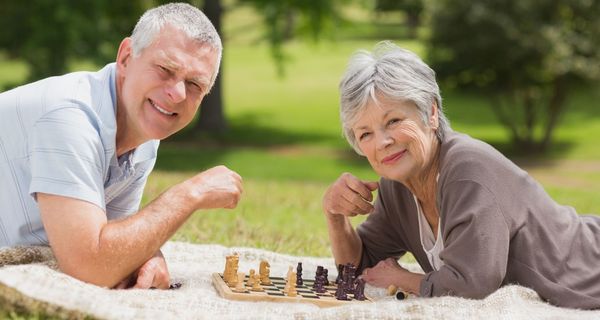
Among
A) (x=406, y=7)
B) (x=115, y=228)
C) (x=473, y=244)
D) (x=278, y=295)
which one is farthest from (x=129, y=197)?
(x=406, y=7)

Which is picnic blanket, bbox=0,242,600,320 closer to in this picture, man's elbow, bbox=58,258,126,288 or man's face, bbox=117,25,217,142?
man's elbow, bbox=58,258,126,288

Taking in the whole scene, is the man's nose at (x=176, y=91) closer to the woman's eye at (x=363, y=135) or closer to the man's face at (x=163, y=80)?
the man's face at (x=163, y=80)

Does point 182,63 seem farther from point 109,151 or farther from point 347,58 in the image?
point 347,58

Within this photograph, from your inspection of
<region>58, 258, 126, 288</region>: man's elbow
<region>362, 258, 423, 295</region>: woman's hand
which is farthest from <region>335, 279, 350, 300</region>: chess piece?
<region>58, 258, 126, 288</region>: man's elbow

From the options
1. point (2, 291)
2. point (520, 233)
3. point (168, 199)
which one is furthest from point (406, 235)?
point (2, 291)

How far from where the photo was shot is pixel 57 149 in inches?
163

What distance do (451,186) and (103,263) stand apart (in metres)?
1.79

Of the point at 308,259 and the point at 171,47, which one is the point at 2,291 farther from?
the point at 308,259

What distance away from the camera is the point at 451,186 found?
446 centimetres

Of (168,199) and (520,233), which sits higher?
(168,199)

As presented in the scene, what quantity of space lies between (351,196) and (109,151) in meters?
1.42

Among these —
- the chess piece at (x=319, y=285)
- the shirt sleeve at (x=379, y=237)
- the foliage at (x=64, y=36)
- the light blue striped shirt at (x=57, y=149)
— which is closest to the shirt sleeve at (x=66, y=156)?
the light blue striped shirt at (x=57, y=149)

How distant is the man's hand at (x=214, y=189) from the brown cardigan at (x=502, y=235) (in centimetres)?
109

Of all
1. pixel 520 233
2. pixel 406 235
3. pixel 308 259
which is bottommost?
pixel 308 259
